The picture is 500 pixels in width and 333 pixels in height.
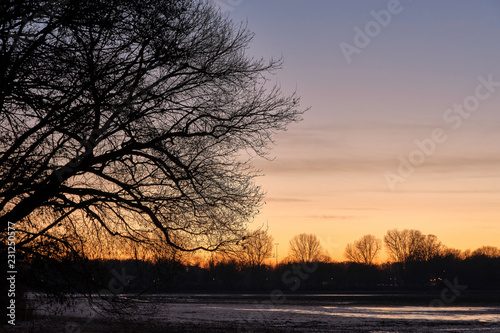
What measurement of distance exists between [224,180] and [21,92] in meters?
4.66

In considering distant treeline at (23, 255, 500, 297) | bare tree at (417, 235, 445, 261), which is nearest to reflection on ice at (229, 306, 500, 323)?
distant treeline at (23, 255, 500, 297)

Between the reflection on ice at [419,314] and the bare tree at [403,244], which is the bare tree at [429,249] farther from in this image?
the reflection on ice at [419,314]

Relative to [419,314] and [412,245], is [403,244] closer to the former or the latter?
[412,245]

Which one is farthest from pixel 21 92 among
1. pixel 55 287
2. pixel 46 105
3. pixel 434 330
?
pixel 434 330

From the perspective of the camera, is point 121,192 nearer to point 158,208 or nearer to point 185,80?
point 158,208

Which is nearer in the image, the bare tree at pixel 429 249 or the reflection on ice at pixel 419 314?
the reflection on ice at pixel 419 314

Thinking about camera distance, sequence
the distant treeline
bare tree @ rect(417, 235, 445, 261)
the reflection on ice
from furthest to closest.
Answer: bare tree @ rect(417, 235, 445, 261)
the reflection on ice
the distant treeline

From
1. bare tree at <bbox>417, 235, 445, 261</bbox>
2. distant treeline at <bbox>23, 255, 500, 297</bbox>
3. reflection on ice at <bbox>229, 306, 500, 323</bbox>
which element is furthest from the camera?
bare tree at <bbox>417, 235, 445, 261</bbox>

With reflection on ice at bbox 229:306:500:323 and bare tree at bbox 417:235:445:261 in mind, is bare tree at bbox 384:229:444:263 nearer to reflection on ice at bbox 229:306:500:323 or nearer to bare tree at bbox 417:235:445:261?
bare tree at bbox 417:235:445:261

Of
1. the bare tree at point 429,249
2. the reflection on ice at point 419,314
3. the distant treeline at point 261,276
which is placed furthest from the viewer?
the bare tree at point 429,249

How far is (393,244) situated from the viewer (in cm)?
15275

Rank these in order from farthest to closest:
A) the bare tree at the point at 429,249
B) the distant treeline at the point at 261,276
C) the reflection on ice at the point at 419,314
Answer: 1. the bare tree at the point at 429,249
2. the reflection on ice at the point at 419,314
3. the distant treeline at the point at 261,276

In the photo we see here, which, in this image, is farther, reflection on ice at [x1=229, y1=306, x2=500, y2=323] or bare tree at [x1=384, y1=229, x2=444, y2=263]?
bare tree at [x1=384, y1=229, x2=444, y2=263]

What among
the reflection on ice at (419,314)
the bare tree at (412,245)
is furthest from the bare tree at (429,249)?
the reflection on ice at (419,314)
